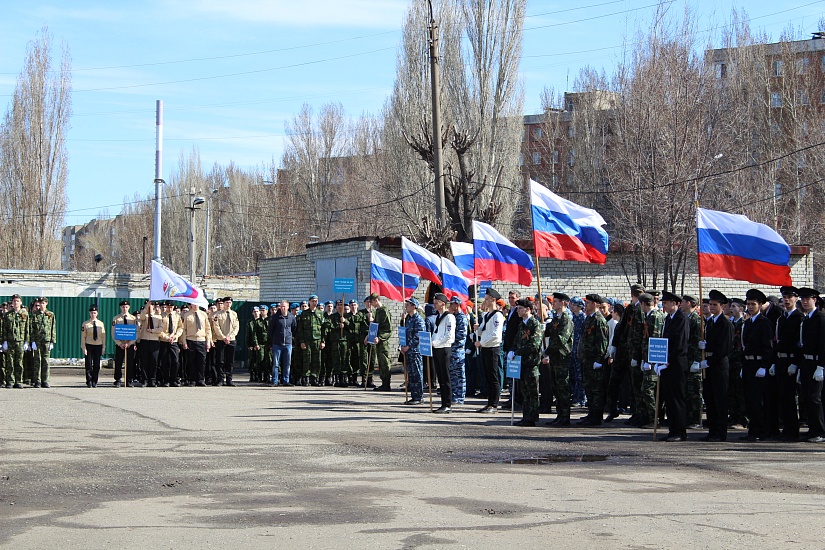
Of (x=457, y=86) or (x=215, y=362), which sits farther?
(x=457, y=86)

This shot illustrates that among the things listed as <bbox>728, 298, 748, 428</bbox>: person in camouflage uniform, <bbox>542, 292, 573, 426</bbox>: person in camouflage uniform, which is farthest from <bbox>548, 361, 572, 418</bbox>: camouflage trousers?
<bbox>728, 298, 748, 428</bbox>: person in camouflage uniform

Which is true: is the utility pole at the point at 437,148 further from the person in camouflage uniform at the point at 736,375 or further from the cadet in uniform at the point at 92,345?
the person in camouflage uniform at the point at 736,375

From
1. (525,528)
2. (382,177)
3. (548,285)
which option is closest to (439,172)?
(548,285)

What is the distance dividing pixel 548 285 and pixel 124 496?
21.4 metres

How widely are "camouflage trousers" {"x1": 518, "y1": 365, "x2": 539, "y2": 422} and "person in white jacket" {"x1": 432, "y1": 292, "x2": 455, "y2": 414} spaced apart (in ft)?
6.61

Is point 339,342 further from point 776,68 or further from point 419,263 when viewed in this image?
point 776,68

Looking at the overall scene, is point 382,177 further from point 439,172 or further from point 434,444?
point 434,444

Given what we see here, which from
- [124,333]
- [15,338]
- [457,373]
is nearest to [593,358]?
[457,373]

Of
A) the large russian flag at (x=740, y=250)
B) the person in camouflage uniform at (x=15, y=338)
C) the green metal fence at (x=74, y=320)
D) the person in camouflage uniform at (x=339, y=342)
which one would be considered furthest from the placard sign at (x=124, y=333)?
the large russian flag at (x=740, y=250)

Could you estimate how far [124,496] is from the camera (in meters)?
8.63

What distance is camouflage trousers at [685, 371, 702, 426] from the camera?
1396 cm

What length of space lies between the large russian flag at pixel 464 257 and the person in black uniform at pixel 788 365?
868cm

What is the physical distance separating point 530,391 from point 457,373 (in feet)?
12.0

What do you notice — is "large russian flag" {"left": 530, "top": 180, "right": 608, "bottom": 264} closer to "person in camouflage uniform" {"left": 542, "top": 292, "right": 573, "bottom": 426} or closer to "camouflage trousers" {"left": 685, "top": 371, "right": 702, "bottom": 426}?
"person in camouflage uniform" {"left": 542, "top": 292, "right": 573, "bottom": 426}
